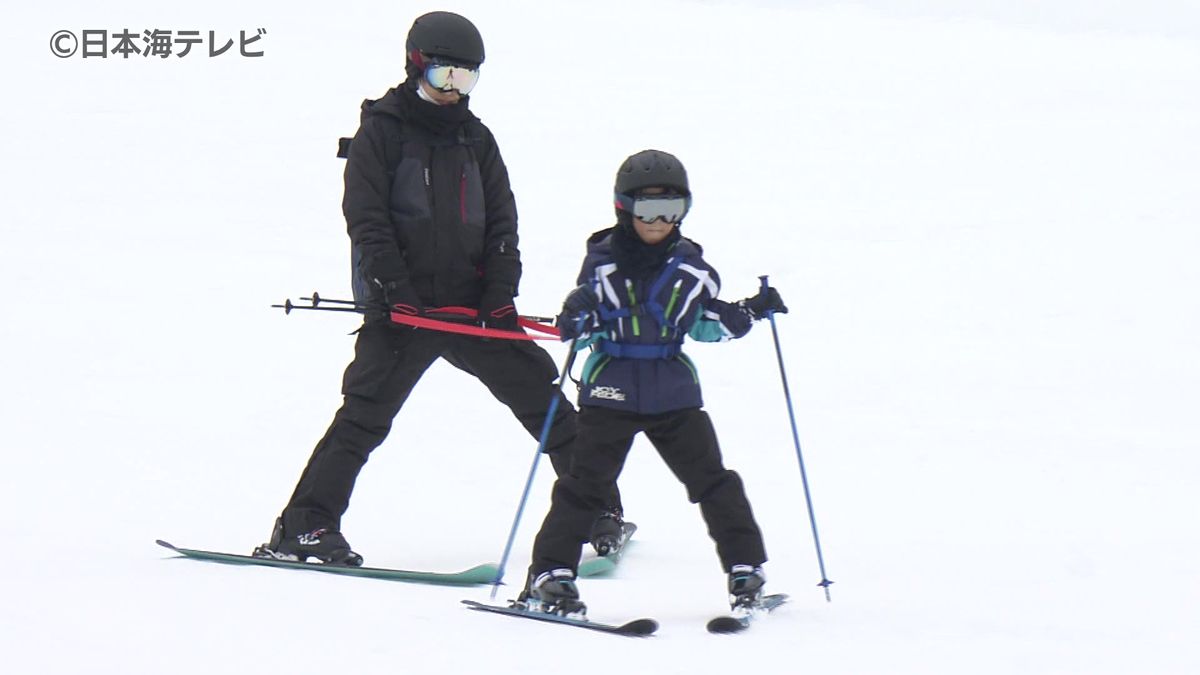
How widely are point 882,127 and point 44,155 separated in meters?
8.95

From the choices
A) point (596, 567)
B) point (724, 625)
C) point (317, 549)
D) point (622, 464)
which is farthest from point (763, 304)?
point (317, 549)

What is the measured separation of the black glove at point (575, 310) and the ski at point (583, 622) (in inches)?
35.5

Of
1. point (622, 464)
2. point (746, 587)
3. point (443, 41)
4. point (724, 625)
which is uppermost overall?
point (443, 41)

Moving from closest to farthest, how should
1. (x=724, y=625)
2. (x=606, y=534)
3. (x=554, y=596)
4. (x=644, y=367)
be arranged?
1. (x=724, y=625)
2. (x=554, y=596)
3. (x=644, y=367)
4. (x=606, y=534)

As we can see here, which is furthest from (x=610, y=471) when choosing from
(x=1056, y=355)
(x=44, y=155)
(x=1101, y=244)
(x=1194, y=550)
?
(x=44, y=155)

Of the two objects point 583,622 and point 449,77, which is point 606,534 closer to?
point 583,622

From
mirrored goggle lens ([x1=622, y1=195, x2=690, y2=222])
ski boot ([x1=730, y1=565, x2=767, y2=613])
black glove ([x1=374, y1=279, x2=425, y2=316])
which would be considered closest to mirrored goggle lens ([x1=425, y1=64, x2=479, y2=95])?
black glove ([x1=374, y1=279, x2=425, y2=316])

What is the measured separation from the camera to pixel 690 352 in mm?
Answer: 11805

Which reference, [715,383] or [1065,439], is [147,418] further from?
[1065,439]

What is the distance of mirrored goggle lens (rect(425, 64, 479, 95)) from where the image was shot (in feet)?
21.3

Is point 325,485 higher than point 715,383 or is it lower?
lower

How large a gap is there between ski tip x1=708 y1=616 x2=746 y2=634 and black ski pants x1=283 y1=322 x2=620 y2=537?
4.21 feet

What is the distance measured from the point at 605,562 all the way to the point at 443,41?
2.10m

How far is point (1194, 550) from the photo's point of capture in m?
7.16
